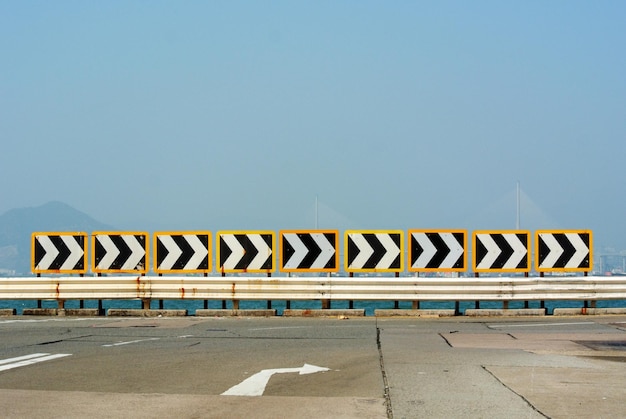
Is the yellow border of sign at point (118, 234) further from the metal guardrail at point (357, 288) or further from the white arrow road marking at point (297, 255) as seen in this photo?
the white arrow road marking at point (297, 255)

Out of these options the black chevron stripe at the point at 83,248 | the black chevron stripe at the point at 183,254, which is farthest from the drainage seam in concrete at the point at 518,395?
the black chevron stripe at the point at 83,248

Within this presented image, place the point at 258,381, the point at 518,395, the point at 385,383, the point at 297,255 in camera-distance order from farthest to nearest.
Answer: the point at 297,255, the point at 258,381, the point at 385,383, the point at 518,395

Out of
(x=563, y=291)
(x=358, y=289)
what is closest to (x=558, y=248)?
(x=563, y=291)

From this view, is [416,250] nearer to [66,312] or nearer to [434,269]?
[434,269]

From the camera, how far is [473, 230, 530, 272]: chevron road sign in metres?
22.6

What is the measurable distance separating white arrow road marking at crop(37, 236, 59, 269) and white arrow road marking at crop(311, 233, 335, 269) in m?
6.47

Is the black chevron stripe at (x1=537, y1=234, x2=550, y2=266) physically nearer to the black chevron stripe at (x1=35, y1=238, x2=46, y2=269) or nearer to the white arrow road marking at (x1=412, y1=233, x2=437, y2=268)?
the white arrow road marking at (x1=412, y1=233, x2=437, y2=268)

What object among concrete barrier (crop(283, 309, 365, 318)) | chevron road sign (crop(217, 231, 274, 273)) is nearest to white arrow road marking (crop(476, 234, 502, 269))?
concrete barrier (crop(283, 309, 365, 318))

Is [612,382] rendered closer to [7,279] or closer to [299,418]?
[299,418]

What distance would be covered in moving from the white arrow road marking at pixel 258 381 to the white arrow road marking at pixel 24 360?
301 cm

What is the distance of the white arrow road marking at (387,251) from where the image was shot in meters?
22.5

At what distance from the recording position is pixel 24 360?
40.0 ft

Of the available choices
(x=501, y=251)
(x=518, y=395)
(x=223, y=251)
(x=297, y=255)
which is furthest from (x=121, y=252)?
(x=518, y=395)

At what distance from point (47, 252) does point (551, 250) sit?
12182 mm
